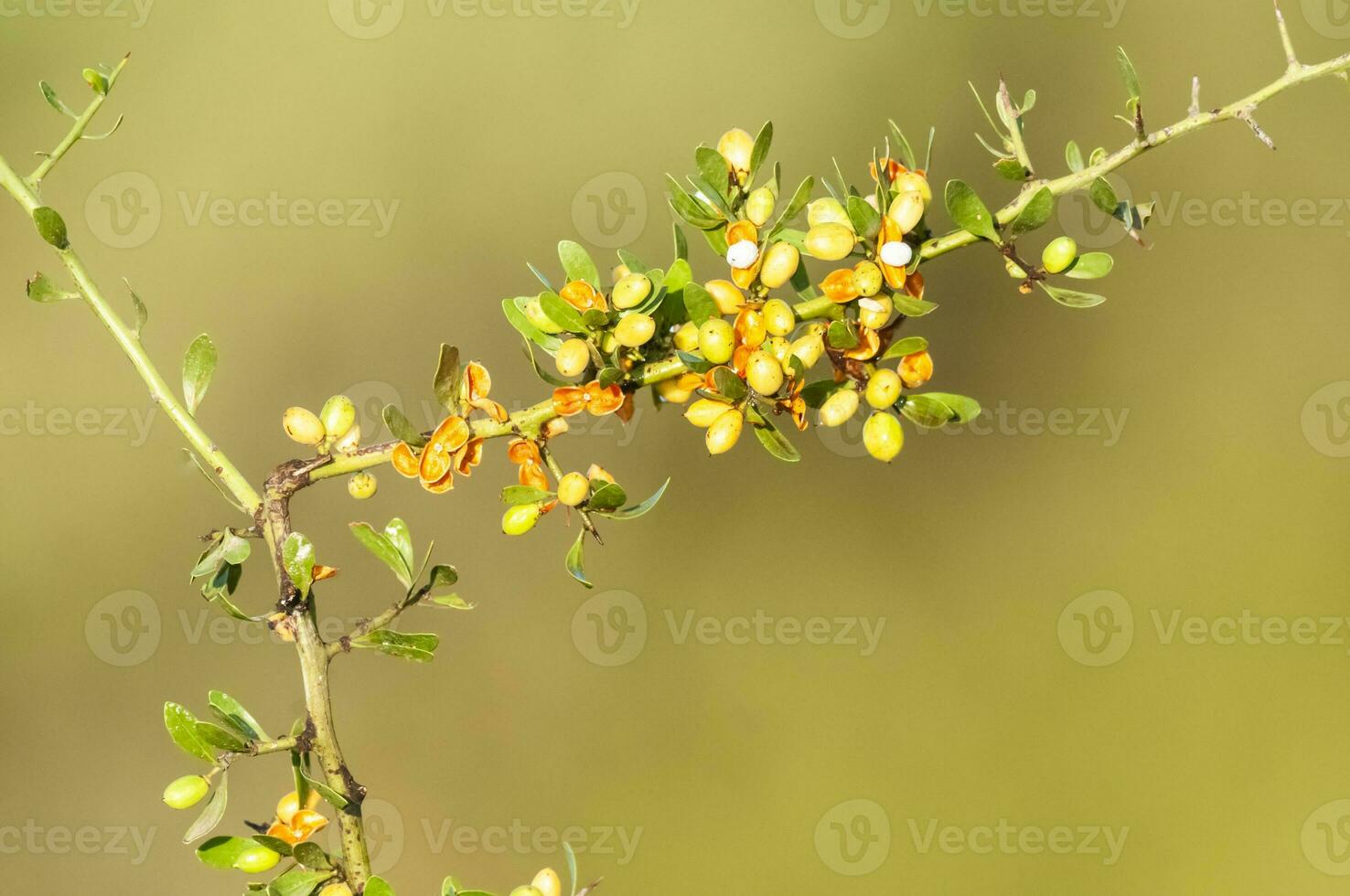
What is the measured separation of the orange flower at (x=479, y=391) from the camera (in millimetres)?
402

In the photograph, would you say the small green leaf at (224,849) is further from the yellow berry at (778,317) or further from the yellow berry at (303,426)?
the yellow berry at (778,317)

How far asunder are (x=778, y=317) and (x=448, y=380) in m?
0.12

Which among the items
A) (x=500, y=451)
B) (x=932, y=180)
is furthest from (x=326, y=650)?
(x=932, y=180)

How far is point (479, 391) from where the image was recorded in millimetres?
411

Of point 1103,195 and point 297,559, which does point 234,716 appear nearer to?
point 297,559

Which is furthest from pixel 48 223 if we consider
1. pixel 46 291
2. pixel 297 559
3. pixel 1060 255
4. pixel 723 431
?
pixel 1060 255

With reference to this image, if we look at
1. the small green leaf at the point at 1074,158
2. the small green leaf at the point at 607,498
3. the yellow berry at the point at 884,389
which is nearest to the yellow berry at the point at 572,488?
the small green leaf at the point at 607,498

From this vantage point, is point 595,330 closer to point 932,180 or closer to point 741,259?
point 741,259

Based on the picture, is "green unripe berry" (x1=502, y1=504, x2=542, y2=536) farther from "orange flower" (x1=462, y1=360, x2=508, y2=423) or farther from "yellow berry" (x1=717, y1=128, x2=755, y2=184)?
"yellow berry" (x1=717, y1=128, x2=755, y2=184)

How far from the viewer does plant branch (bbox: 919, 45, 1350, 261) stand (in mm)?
359

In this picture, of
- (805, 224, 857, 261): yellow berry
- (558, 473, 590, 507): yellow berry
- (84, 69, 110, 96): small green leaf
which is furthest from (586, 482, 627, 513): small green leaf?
(84, 69, 110, 96): small green leaf

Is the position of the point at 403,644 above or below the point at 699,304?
below

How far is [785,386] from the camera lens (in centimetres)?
41

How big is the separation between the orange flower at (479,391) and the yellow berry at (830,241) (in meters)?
0.12
